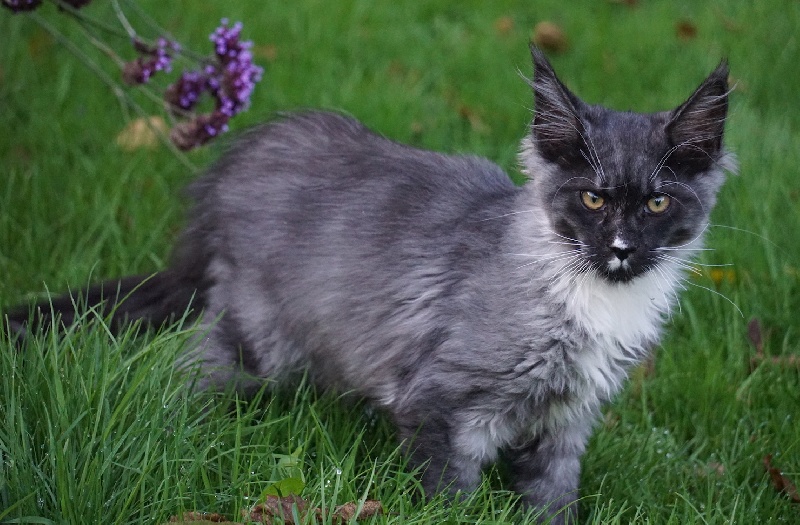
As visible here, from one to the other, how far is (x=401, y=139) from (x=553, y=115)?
2.19 metres

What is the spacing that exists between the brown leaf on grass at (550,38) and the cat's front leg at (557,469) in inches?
138

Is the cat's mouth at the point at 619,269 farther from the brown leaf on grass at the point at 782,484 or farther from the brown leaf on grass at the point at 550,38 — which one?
the brown leaf on grass at the point at 550,38

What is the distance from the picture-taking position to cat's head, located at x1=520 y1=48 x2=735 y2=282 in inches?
106

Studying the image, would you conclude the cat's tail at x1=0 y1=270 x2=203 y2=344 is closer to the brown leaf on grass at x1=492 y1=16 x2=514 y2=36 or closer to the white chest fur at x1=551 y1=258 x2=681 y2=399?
the white chest fur at x1=551 y1=258 x2=681 y2=399

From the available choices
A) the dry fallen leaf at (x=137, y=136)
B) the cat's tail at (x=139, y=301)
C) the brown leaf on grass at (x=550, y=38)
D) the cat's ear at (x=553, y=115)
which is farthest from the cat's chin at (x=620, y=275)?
the brown leaf on grass at (x=550, y=38)

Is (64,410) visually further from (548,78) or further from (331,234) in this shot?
(548,78)

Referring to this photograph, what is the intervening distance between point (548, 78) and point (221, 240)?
4.34ft

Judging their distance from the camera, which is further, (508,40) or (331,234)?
(508,40)

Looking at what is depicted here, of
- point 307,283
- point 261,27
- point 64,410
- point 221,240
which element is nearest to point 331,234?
point 307,283

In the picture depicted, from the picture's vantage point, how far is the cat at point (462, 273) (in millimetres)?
2775

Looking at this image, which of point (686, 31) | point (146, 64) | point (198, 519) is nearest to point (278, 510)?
point (198, 519)

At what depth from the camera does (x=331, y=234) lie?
10.7 feet

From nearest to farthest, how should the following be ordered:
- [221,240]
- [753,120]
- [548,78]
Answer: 1. [548,78]
2. [221,240]
3. [753,120]

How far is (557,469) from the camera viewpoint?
3129 millimetres
